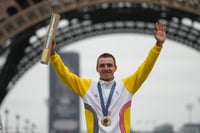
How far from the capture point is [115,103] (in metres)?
5.52

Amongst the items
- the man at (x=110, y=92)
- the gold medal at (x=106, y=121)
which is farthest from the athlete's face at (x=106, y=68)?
the gold medal at (x=106, y=121)

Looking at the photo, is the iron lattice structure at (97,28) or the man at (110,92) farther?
the iron lattice structure at (97,28)

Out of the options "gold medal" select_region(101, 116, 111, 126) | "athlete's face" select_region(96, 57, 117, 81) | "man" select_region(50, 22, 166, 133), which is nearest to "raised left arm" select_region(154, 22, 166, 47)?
"man" select_region(50, 22, 166, 133)

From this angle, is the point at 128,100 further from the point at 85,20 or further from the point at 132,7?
the point at 85,20

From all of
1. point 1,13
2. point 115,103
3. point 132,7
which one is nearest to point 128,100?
point 115,103

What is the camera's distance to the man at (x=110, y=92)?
215 inches

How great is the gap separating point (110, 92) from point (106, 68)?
177 mm

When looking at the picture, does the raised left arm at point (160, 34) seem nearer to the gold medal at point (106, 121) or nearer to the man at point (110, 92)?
the man at point (110, 92)

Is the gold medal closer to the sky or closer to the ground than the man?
closer to the ground

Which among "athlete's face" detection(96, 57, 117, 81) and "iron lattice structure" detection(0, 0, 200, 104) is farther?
"iron lattice structure" detection(0, 0, 200, 104)

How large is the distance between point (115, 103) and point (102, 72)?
251mm

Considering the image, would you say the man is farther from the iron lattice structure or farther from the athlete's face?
the iron lattice structure

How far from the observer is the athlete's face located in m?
5.47

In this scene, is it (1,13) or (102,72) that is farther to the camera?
(1,13)
